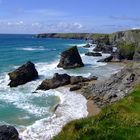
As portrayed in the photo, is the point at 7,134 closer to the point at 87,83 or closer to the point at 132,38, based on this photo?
the point at 87,83

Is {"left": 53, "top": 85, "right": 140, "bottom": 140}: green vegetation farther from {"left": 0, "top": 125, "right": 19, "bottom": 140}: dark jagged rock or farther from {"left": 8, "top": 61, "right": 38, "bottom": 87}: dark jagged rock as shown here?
{"left": 8, "top": 61, "right": 38, "bottom": 87}: dark jagged rock

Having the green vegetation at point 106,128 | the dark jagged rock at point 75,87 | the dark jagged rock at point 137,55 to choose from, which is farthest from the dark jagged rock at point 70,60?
the green vegetation at point 106,128

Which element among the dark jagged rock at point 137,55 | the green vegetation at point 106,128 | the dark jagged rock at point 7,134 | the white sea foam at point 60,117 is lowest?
the dark jagged rock at point 137,55

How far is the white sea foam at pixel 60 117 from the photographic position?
2717 centimetres

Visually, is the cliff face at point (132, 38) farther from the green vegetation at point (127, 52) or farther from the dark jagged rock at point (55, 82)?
the dark jagged rock at point (55, 82)

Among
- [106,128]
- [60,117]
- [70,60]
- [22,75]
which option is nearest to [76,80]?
[22,75]

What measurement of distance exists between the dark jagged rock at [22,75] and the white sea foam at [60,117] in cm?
814

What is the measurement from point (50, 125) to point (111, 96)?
10.7 m

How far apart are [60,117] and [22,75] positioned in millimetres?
23228

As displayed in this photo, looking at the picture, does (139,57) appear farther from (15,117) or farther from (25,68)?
(15,117)

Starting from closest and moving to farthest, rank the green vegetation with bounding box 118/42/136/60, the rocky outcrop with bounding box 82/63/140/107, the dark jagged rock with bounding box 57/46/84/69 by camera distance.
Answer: the rocky outcrop with bounding box 82/63/140/107 → the dark jagged rock with bounding box 57/46/84/69 → the green vegetation with bounding box 118/42/136/60

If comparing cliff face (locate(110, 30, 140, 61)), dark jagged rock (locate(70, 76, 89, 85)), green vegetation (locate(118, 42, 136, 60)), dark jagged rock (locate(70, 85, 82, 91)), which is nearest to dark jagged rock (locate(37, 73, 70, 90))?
dark jagged rock (locate(70, 76, 89, 85))

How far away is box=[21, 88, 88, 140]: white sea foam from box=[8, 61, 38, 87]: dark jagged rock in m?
8.14

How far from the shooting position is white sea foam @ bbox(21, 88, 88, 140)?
27172 millimetres
